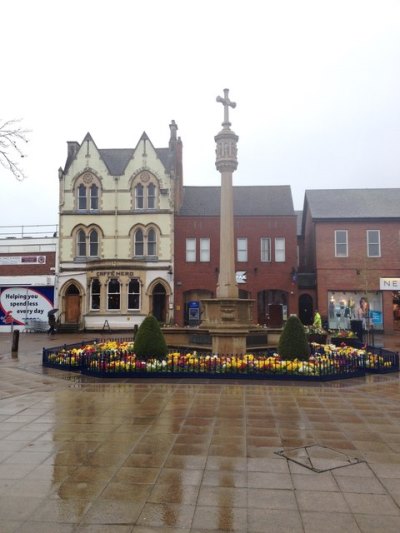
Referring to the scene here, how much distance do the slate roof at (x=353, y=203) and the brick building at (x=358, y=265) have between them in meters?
0.07

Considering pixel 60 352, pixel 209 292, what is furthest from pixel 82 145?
pixel 60 352

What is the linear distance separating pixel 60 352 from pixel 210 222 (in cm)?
2081

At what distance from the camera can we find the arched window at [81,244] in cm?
3562

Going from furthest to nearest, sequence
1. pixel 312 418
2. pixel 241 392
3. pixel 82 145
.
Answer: pixel 82 145
pixel 241 392
pixel 312 418

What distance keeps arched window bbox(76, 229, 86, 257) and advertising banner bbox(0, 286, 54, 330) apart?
136 inches

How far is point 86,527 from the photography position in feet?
14.6

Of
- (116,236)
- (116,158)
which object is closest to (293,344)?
(116,236)

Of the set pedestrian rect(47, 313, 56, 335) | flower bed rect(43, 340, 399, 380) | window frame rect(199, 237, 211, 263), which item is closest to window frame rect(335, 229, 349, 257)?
window frame rect(199, 237, 211, 263)

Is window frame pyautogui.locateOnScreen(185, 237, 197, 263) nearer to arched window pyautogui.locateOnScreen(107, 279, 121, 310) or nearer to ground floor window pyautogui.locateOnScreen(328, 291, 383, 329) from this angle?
arched window pyautogui.locateOnScreen(107, 279, 121, 310)

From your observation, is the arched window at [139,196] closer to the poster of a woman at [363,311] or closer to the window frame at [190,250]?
the window frame at [190,250]

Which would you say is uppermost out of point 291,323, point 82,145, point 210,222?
point 82,145

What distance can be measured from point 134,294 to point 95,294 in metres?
2.93

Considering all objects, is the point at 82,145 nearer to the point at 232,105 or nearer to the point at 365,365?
the point at 232,105

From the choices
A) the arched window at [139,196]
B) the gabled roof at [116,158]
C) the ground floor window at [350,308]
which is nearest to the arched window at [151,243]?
the arched window at [139,196]
